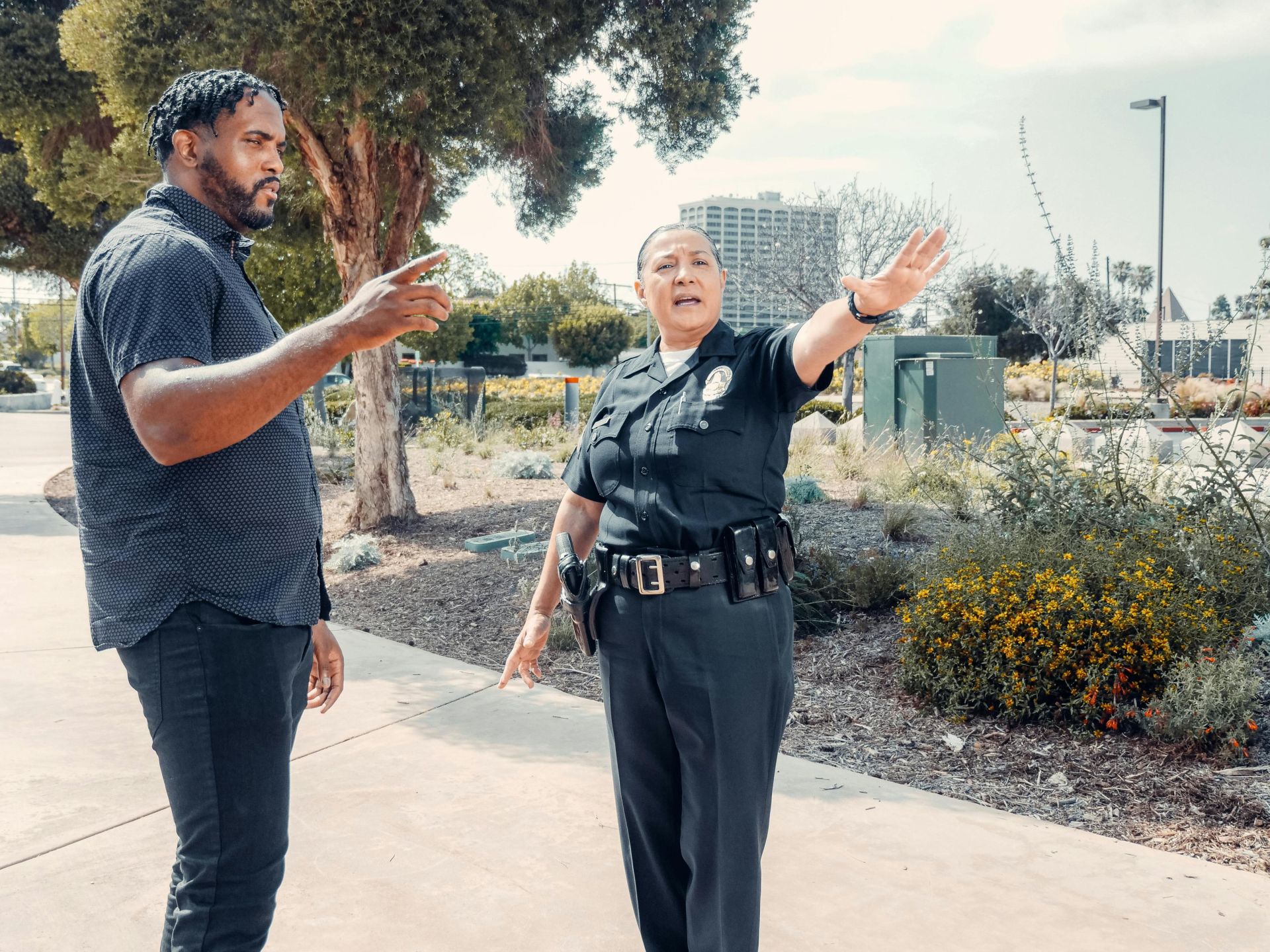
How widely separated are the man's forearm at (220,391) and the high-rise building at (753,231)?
24.0m

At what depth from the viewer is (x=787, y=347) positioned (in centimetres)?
226

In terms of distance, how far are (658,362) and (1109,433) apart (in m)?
3.74

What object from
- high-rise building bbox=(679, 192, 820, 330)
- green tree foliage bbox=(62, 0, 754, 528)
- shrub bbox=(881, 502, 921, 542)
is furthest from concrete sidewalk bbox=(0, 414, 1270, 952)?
high-rise building bbox=(679, 192, 820, 330)

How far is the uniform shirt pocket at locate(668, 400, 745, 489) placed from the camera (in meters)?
2.29

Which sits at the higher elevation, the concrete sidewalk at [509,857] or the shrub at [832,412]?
the shrub at [832,412]

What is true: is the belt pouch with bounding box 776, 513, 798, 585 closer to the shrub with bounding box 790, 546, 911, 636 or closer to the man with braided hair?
the man with braided hair

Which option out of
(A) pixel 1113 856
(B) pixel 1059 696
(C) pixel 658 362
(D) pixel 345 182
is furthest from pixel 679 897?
(D) pixel 345 182

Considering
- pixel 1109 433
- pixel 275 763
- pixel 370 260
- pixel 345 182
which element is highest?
pixel 345 182

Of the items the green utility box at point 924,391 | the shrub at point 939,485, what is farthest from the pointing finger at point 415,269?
the green utility box at point 924,391

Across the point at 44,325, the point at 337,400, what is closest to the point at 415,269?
the point at 337,400

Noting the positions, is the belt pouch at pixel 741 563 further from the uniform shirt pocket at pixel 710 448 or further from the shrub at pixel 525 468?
the shrub at pixel 525 468

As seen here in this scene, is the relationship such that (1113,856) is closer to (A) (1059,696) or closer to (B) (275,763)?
(A) (1059,696)

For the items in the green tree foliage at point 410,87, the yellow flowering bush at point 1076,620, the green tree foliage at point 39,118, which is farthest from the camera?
the green tree foliage at point 39,118

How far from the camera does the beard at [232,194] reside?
1.89 meters
